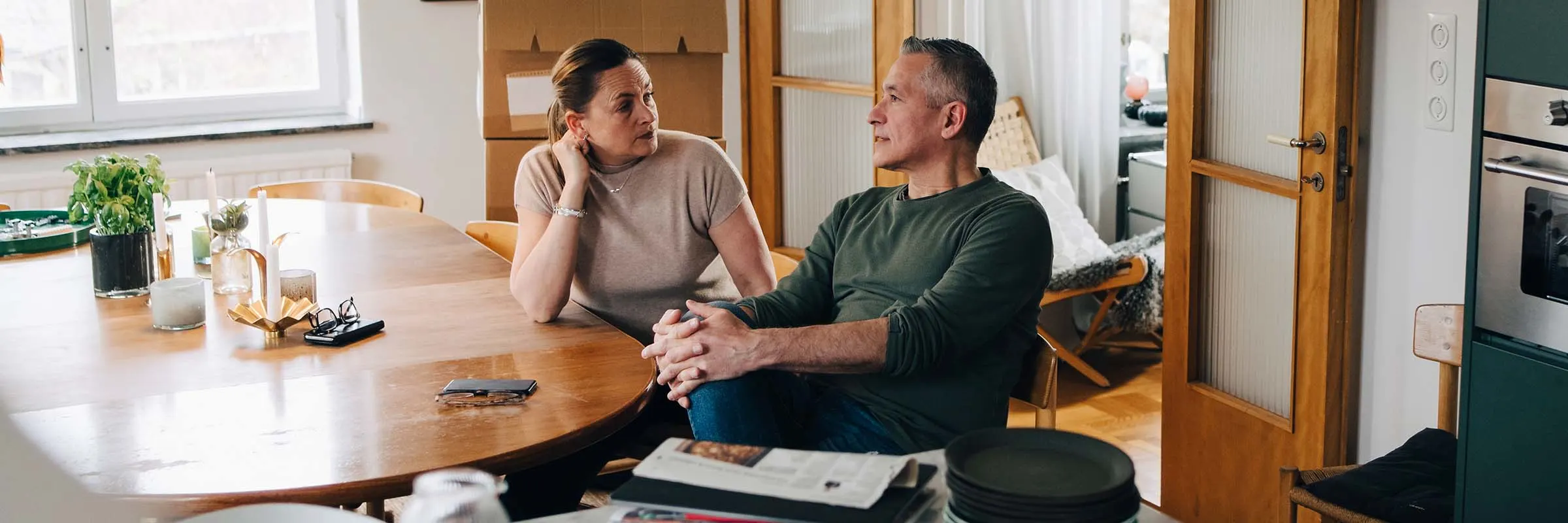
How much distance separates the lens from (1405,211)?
109 inches

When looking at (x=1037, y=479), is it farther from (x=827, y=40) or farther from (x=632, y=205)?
(x=827, y=40)

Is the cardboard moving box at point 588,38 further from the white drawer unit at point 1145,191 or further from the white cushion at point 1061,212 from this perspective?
the white drawer unit at point 1145,191

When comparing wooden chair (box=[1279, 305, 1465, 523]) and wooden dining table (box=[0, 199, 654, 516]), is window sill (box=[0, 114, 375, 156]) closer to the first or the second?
wooden dining table (box=[0, 199, 654, 516])

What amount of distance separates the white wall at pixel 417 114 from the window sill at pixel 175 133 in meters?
0.04

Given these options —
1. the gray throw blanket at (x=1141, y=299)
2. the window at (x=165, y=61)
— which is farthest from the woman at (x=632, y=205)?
the window at (x=165, y=61)

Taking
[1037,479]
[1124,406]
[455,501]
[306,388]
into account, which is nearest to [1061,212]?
[1124,406]

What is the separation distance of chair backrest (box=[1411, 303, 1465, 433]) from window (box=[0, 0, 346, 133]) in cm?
418

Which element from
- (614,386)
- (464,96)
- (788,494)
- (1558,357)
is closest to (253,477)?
(614,386)

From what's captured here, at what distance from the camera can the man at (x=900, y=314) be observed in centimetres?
223

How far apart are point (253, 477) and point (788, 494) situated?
0.77m

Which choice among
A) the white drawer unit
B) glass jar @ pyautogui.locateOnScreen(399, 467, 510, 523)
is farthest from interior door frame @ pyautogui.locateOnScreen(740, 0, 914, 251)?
glass jar @ pyautogui.locateOnScreen(399, 467, 510, 523)

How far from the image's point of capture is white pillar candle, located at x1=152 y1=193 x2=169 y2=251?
109 inches

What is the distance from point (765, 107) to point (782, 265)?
76.9 inches

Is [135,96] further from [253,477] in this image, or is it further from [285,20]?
[253,477]
